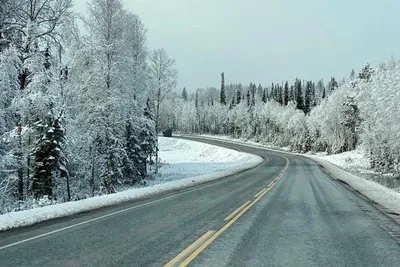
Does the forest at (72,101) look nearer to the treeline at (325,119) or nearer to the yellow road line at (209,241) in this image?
the treeline at (325,119)

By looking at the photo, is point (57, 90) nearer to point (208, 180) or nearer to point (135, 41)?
point (208, 180)

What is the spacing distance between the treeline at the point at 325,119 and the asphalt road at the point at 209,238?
3111cm

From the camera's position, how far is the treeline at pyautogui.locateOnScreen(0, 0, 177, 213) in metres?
15.6

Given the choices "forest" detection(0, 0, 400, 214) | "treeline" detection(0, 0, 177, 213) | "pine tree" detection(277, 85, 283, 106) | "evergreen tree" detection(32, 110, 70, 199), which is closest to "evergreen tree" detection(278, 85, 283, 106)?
"pine tree" detection(277, 85, 283, 106)

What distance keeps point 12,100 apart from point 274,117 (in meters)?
106

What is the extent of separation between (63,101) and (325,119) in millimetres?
68531

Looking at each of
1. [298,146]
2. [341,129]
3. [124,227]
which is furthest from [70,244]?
[298,146]

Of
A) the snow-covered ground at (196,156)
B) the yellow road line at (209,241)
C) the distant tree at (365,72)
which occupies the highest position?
the distant tree at (365,72)

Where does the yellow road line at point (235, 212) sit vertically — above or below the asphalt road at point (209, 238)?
below

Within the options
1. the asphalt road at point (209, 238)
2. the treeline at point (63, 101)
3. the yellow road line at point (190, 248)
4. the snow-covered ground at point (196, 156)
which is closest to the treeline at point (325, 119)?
the snow-covered ground at point (196, 156)

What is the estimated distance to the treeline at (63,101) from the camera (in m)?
15.6

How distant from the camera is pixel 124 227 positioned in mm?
8898

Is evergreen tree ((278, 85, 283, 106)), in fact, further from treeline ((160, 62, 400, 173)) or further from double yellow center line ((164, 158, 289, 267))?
double yellow center line ((164, 158, 289, 267))

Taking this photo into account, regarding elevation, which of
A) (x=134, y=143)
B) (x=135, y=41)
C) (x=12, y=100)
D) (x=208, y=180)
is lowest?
(x=208, y=180)
